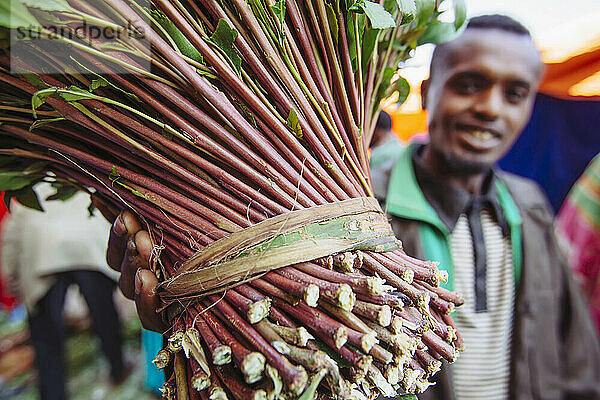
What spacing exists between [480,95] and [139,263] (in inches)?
43.9

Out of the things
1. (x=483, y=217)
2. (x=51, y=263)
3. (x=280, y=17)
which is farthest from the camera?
(x=51, y=263)

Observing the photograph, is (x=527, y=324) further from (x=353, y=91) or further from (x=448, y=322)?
(x=353, y=91)

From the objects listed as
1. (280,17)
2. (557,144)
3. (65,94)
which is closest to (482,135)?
(280,17)

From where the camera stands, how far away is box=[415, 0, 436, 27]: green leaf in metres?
0.64

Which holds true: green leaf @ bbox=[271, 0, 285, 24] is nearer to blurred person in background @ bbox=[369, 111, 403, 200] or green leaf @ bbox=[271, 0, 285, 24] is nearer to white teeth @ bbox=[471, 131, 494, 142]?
white teeth @ bbox=[471, 131, 494, 142]

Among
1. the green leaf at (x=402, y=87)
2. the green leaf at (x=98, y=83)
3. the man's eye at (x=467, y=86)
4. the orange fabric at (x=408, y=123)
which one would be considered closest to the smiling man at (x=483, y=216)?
the man's eye at (x=467, y=86)

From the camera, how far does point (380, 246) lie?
555 millimetres

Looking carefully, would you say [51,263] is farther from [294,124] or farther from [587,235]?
[587,235]

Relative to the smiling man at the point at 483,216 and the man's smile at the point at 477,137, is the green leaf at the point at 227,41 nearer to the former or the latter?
the smiling man at the point at 483,216

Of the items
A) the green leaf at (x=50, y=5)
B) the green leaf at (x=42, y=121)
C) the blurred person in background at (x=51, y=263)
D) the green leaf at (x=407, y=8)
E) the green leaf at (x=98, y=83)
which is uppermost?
the green leaf at (x=407, y=8)

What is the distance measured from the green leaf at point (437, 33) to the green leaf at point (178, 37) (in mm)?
441

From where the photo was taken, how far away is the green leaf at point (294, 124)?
0.53 m

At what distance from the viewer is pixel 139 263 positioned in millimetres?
622

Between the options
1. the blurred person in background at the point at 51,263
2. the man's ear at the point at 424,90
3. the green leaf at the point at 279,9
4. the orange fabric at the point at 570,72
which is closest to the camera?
the green leaf at the point at 279,9
